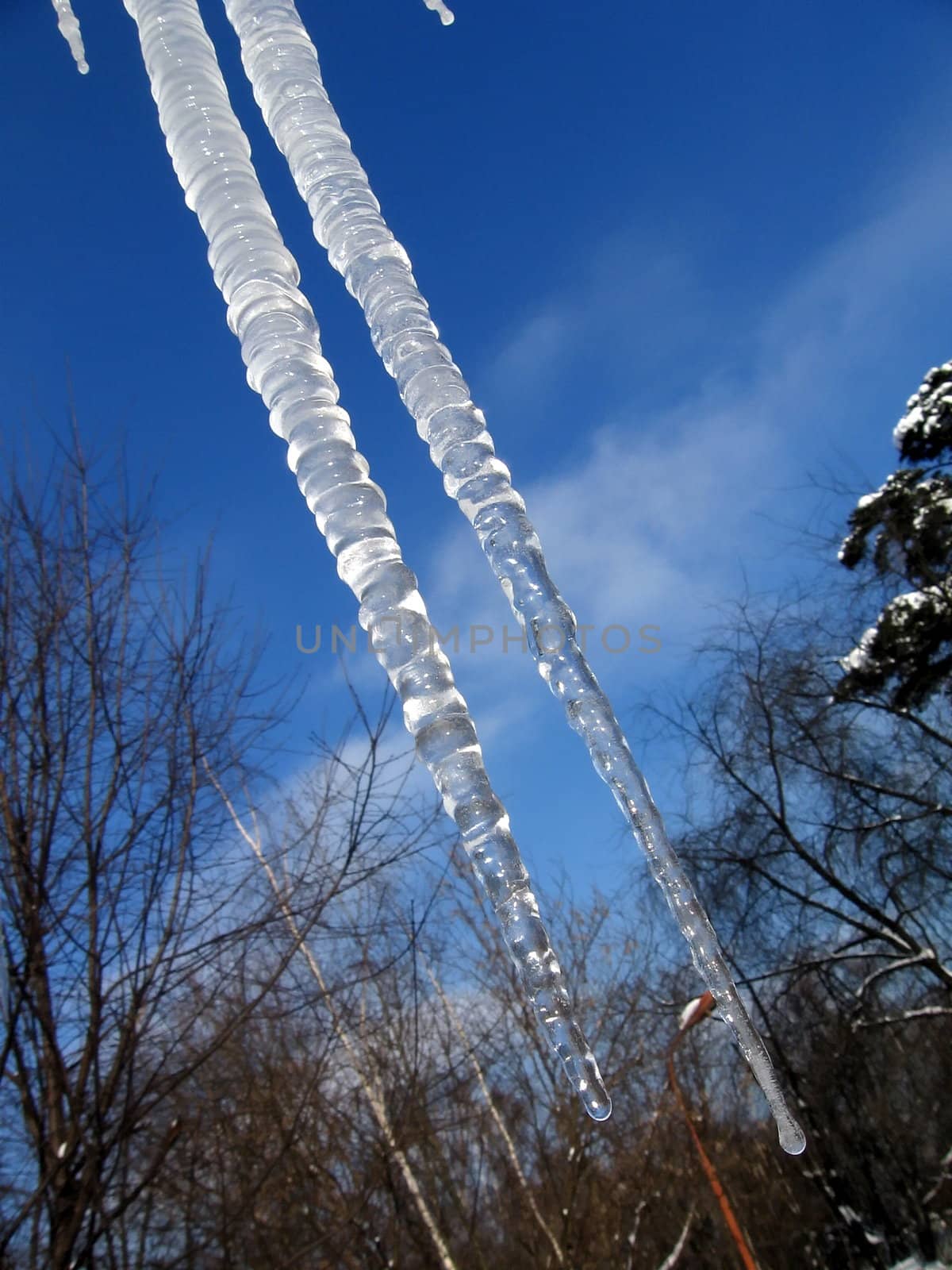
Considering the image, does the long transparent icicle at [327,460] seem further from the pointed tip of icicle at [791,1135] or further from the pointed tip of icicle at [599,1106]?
the pointed tip of icicle at [791,1135]

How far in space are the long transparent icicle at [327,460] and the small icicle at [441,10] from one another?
0.59 metres

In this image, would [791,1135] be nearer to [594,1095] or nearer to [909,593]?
[594,1095]

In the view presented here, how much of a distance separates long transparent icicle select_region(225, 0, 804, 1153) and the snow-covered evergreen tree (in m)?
9.90

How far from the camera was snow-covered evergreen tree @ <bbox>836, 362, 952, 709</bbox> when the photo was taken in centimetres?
1032

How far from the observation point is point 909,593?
1049cm

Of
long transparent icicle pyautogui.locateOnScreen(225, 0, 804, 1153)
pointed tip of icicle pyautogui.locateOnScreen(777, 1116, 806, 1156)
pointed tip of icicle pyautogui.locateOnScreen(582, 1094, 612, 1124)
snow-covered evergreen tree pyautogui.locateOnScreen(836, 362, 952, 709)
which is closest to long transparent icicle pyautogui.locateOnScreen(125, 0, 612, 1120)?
pointed tip of icicle pyautogui.locateOnScreen(582, 1094, 612, 1124)

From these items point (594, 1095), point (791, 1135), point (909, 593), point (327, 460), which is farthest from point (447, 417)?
point (909, 593)

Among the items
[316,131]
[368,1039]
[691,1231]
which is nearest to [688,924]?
[316,131]

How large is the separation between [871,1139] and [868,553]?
38.3ft

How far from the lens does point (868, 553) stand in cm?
1090

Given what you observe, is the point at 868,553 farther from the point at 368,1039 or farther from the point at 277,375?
the point at 277,375

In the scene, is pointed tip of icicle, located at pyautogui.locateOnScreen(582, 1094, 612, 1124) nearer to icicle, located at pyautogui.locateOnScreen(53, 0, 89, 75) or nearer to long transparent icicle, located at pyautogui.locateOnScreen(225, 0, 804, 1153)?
long transparent icicle, located at pyautogui.locateOnScreen(225, 0, 804, 1153)

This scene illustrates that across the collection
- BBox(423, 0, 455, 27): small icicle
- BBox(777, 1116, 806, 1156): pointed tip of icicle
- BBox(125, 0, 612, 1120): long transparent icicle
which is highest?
BBox(423, 0, 455, 27): small icicle

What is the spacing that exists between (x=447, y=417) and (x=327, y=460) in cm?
25
